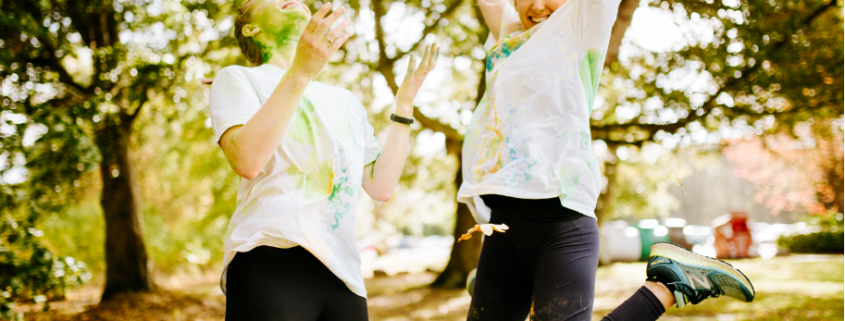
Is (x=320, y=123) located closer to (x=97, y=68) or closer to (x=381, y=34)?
(x=381, y=34)

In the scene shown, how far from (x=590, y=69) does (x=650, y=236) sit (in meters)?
18.0

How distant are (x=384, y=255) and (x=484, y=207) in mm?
25693

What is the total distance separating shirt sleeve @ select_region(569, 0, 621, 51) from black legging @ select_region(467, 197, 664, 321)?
2.00ft

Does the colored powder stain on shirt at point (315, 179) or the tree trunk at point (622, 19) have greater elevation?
the tree trunk at point (622, 19)

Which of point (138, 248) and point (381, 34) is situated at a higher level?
point (381, 34)

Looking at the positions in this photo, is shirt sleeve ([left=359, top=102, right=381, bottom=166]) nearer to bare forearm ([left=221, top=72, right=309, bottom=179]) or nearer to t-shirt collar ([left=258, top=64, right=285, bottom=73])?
t-shirt collar ([left=258, top=64, right=285, bottom=73])

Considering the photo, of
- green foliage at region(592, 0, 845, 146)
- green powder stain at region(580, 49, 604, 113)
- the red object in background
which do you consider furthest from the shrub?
green powder stain at region(580, 49, 604, 113)

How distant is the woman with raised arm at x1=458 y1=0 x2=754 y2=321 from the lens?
1.67m

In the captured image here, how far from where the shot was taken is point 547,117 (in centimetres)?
178

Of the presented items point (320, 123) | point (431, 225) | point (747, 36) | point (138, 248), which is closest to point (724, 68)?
point (747, 36)

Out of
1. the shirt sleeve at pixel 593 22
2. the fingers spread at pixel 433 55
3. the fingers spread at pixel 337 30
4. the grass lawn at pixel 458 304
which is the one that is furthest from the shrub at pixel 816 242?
the fingers spread at pixel 337 30

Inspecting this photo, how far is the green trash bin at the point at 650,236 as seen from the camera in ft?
57.0

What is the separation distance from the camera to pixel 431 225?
5647cm

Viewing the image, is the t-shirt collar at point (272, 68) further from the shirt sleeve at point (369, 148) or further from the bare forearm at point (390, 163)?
the bare forearm at point (390, 163)
